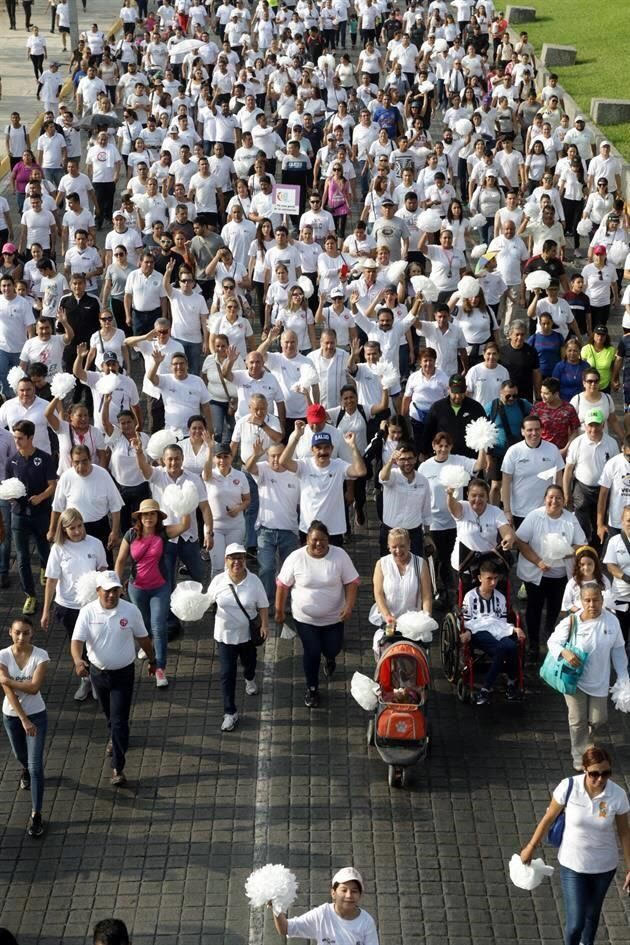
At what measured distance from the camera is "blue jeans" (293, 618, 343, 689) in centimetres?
1076

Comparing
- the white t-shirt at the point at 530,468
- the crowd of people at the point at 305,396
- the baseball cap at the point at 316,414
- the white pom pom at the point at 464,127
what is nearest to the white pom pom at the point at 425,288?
the crowd of people at the point at 305,396

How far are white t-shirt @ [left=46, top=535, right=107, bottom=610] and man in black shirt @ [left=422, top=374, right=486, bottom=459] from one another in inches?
138

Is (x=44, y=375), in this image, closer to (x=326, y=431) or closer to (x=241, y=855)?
(x=326, y=431)

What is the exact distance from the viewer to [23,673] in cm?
947

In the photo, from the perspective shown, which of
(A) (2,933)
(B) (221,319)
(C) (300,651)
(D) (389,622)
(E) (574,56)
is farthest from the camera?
(E) (574,56)

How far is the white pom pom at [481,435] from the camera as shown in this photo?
40.3ft

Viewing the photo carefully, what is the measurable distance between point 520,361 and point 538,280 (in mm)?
1684

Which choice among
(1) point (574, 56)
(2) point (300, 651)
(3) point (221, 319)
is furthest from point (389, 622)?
(1) point (574, 56)

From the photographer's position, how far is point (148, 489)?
12.7 meters

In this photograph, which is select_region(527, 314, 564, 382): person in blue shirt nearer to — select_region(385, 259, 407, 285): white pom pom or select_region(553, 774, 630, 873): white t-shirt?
select_region(385, 259, 407, 285): white pom pom

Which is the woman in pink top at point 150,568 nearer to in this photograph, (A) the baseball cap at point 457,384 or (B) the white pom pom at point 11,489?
(B) the white pom pom at point 11,489

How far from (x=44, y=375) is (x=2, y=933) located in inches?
280

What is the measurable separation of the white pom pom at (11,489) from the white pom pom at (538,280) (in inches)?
247

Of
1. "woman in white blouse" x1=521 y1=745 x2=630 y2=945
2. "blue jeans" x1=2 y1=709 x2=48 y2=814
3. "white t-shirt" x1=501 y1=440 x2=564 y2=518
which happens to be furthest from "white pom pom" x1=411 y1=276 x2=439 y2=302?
"woman in white blouse" x1=521 y1=745 x2=630 y2=945
